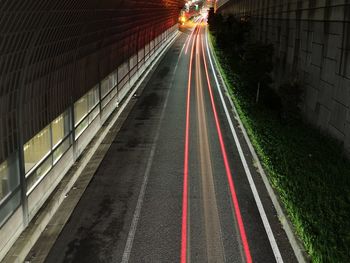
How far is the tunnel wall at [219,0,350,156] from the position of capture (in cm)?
2105

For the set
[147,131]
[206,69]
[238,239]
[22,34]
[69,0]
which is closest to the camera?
[22,34]

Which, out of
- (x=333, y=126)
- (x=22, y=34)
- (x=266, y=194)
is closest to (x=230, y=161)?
(x=266, y=194)

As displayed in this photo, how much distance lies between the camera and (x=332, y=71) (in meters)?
22.8

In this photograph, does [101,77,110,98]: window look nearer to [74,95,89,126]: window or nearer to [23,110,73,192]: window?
[74,95,89,126]: window

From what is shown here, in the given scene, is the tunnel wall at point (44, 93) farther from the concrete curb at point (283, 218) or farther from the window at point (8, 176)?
the concrete curb at point (283, 218)

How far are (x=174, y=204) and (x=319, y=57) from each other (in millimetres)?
14307

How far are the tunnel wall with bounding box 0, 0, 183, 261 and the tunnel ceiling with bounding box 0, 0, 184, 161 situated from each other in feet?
0.08

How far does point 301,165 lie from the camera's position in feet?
60.5

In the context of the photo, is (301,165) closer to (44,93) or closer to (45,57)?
(44,93)

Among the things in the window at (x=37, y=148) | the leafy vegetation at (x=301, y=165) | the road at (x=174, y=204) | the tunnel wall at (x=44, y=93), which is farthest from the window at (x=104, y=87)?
the window at (x=37, y=148)

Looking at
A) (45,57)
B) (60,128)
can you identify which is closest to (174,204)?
(60,128)

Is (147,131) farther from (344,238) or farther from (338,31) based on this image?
(344,238)

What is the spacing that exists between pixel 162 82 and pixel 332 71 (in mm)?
20713

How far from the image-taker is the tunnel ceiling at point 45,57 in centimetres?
1123
